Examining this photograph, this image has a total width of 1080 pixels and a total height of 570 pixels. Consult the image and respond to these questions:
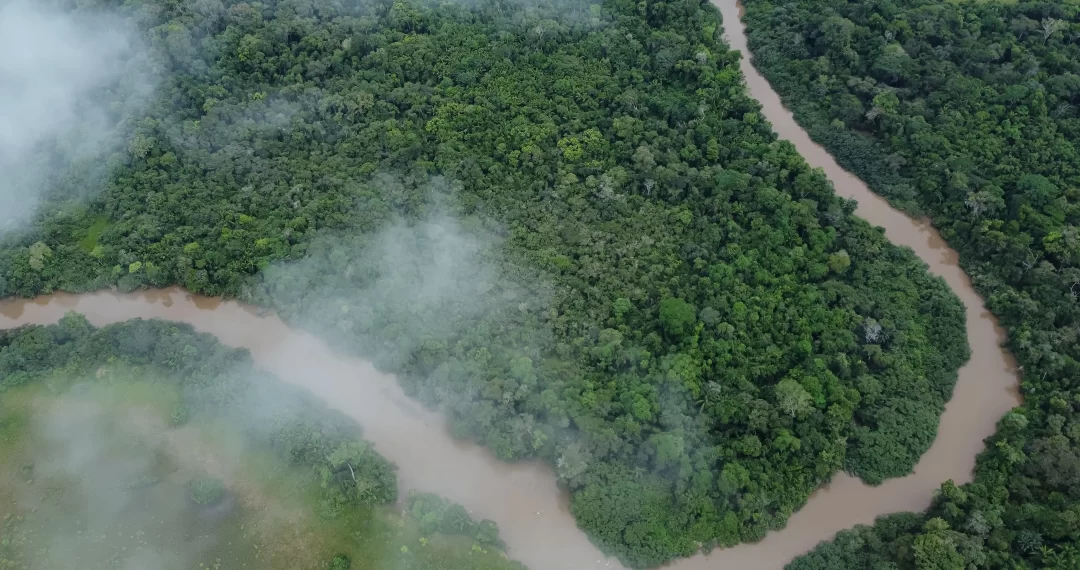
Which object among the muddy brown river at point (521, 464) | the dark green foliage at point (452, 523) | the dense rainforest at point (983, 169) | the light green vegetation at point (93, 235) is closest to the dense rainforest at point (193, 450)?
the dark green foliage at point (452, 523)

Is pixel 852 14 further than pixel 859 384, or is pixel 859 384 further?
pixel 852 14

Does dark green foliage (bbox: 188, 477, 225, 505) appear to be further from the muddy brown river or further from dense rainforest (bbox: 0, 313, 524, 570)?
the muddy brown river

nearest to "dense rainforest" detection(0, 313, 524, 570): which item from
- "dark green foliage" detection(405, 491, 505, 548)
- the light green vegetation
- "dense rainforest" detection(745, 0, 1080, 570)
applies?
"dark green foliage" detection(405, 491, 505, 548)

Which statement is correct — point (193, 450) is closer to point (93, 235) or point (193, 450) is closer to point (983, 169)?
point (93, 235)

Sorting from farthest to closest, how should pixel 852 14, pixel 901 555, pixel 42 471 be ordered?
pixel 852 14 < pixel 42 471 < pixel 901 555

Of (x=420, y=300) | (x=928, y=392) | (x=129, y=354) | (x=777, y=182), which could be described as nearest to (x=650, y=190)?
(x=777, y=182)

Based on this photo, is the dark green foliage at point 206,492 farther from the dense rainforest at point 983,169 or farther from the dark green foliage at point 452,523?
the dense rainforest at point 983,169

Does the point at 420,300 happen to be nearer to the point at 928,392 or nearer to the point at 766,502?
the point at 766,502

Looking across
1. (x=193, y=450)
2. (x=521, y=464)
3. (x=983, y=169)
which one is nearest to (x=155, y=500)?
(x=193, y=450)
